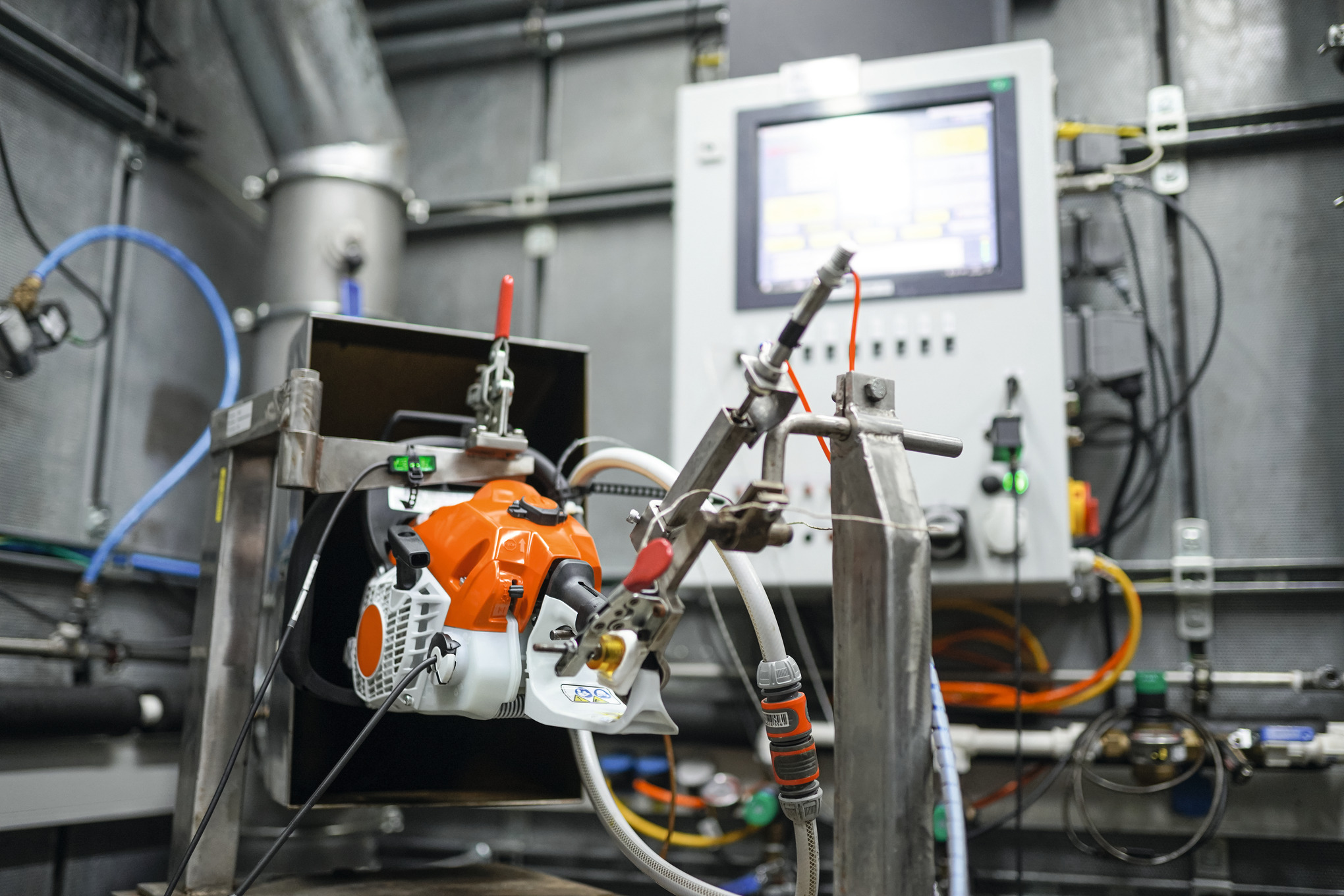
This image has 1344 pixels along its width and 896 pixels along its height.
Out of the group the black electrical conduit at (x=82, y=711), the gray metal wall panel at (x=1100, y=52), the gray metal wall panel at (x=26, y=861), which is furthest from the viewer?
the gray metal wall panel at (x=1100, y=52)

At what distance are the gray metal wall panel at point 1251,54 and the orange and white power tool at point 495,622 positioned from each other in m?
1.65

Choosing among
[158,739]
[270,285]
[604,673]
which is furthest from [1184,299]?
[158,739]

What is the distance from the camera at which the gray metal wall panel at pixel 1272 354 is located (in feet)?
6.04

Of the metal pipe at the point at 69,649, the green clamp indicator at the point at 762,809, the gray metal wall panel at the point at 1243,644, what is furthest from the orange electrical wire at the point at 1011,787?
the metal pipe at the point at 69,649

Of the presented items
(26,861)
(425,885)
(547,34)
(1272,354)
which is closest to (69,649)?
(26,861)

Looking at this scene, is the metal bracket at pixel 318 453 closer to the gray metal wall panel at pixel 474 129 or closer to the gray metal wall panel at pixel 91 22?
the gray metal wall panel at pixel 91 22

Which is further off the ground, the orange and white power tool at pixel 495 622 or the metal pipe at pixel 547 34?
the metal pipe at pixel 547 34

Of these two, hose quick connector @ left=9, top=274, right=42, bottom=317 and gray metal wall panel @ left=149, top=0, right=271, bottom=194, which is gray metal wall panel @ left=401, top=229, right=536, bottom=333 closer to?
gray metal wall panel @ left=149, top=0, right=271, bottom=194

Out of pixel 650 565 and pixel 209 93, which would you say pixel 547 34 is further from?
pixel 650 565

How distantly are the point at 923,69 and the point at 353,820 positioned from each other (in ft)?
5.66

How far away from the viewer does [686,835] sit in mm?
1957

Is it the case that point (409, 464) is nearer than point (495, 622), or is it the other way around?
point (495, 622)

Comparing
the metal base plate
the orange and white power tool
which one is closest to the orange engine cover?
the orange and white power tool

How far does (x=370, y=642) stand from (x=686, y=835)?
1.01m
